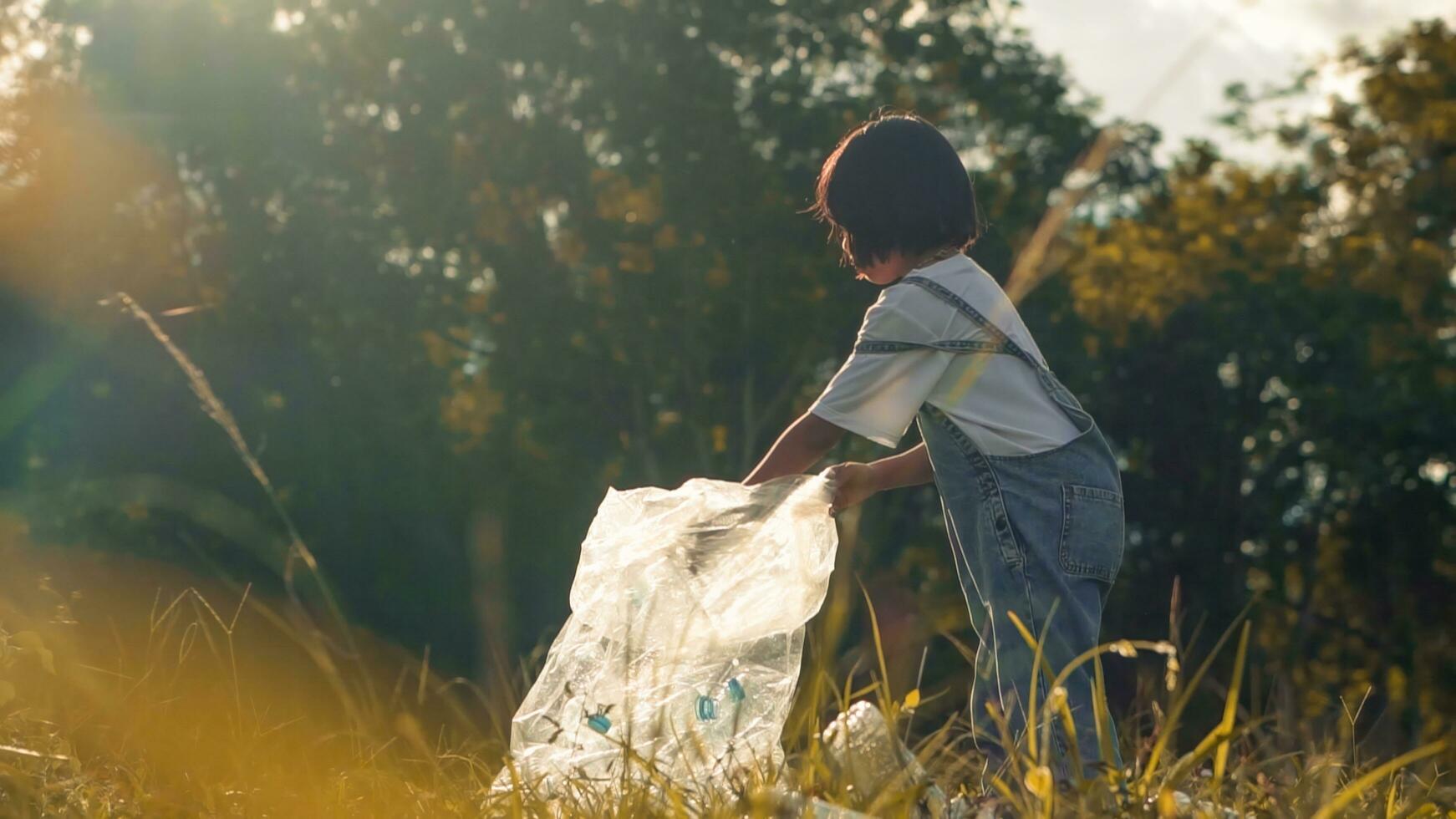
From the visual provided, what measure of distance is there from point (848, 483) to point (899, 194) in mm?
572

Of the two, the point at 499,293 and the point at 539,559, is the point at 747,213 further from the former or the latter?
the point at 539,559

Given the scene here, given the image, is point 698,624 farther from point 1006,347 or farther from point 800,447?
point 1006,347

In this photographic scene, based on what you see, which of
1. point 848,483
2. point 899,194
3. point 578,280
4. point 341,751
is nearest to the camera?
point 341,751

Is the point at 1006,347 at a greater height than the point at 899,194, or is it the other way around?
the point at 899,194

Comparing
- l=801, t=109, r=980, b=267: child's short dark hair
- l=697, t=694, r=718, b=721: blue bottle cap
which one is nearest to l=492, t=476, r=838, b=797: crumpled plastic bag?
l=697, t=694, r=718, b=721: blue bottle cap

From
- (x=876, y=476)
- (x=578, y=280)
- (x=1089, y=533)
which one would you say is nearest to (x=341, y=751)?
(x=876, y=476)

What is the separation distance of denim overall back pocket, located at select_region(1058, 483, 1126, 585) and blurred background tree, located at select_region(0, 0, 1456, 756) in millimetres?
11700

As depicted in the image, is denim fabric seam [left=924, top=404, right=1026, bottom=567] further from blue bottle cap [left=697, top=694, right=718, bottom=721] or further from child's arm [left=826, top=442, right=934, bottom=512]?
blue bottle cap [left=697, top=694, right=718, bottom=721]

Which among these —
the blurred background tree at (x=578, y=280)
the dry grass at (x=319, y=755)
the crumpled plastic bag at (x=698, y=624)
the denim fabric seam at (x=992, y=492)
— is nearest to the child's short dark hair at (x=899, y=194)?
the denim fabric seam at (x=992, y=492)

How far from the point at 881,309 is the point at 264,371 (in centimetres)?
1445

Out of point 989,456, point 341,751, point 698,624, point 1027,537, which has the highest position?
point 989,456

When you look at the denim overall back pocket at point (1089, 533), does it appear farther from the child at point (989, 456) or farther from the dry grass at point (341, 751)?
the dry grass at point (341, 751)

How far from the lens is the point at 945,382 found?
274cm

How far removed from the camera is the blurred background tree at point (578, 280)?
1477 cm
